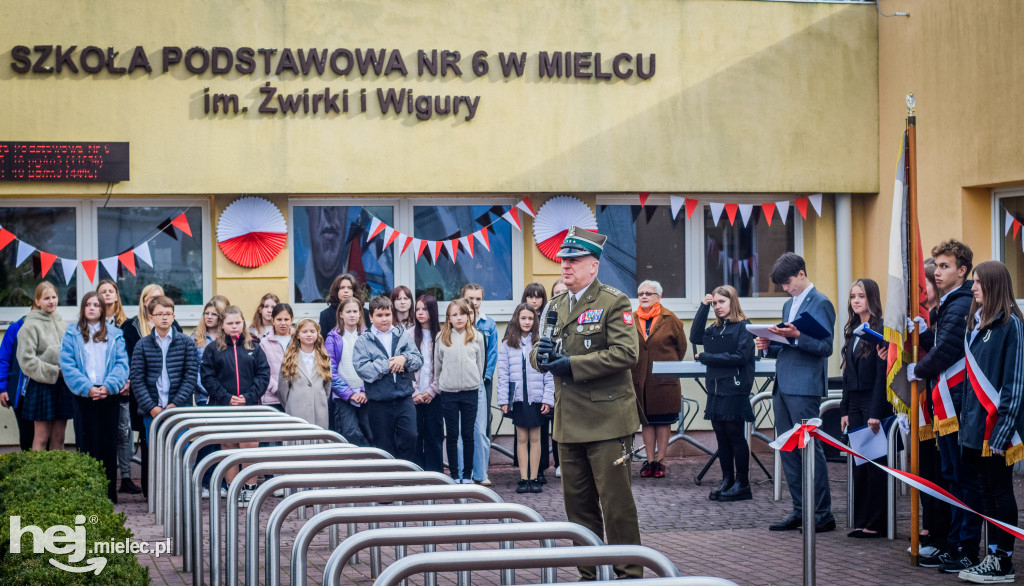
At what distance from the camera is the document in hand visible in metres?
8.91

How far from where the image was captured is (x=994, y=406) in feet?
23.3

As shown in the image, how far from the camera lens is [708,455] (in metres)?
14.0

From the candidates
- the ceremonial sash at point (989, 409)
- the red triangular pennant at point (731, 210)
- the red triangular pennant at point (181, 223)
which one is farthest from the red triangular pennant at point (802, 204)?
the ceremonial sash at point (989, 409)

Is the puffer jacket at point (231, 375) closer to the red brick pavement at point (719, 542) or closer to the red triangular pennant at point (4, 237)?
the red brick pavement at point (719, 542)

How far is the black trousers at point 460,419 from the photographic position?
38.2 feet

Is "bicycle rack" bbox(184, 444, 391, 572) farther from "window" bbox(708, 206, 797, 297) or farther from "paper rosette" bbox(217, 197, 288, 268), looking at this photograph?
"window" bbox(708, 206, 797, 297)

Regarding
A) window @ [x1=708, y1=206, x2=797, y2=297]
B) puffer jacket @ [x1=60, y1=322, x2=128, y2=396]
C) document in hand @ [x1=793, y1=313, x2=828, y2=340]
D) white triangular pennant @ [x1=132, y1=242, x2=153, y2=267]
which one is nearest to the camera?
document in hand @ [x1=793, y1=313, x2=828, y2=340]

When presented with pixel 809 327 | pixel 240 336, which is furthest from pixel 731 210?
pixel 240 336

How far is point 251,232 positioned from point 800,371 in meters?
6.92

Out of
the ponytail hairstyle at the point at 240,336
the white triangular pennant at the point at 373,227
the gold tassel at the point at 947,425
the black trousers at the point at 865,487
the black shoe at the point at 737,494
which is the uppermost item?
the white triangular pennant at the point at 373,227

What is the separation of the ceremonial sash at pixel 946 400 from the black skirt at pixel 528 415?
4.66m

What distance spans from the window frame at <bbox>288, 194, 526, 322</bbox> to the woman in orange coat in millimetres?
2292

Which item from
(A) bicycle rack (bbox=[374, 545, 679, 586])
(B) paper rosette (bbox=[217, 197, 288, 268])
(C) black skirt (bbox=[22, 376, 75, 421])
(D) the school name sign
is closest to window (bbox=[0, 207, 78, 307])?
(D) the school name sign

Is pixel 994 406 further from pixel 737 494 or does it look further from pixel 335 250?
pixel 335 250
